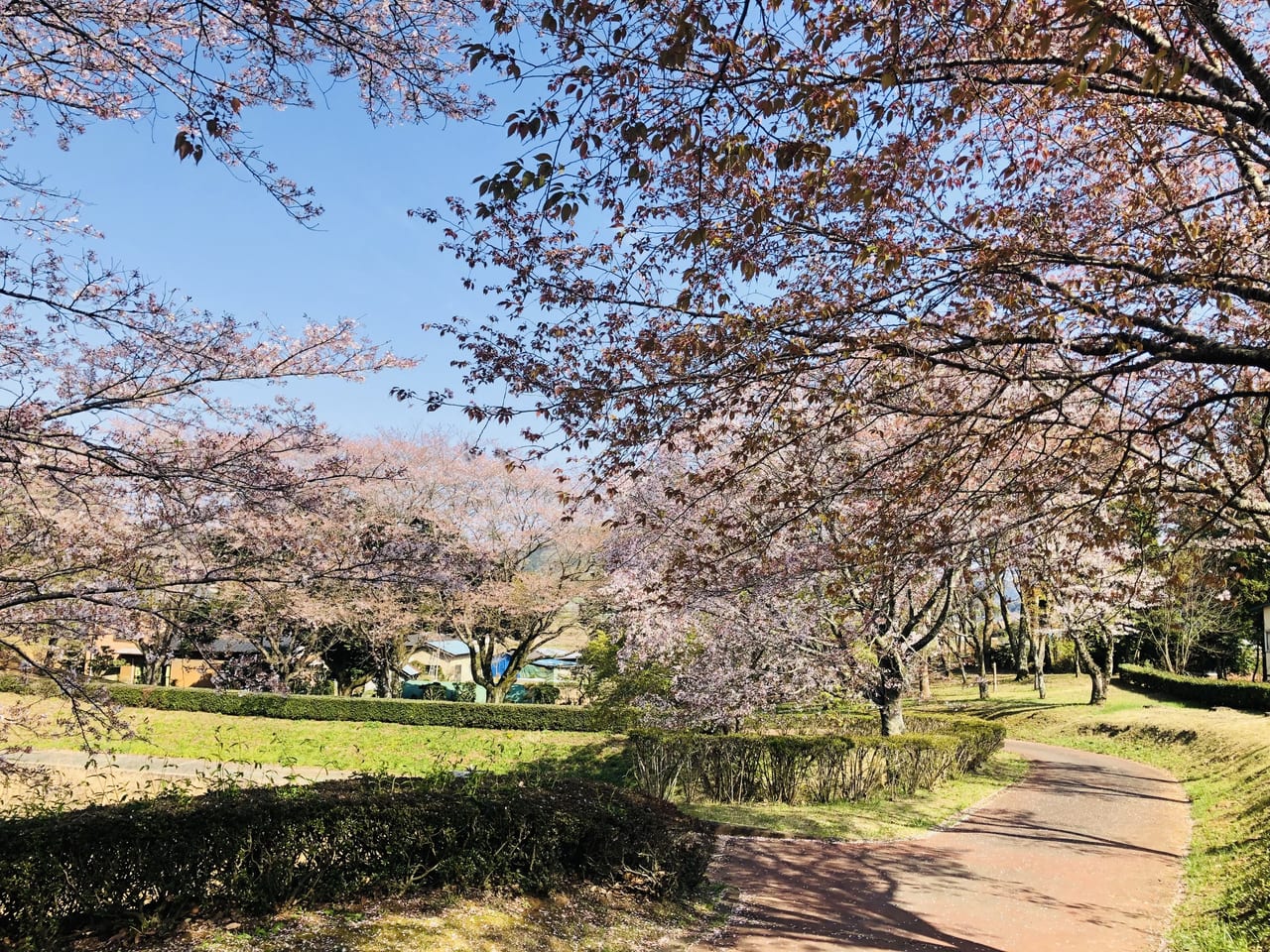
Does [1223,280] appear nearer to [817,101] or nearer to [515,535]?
[817,101]

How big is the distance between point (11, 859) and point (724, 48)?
5712 millimetres

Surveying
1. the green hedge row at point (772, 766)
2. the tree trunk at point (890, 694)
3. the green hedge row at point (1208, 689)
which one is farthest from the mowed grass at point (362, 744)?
the green hedge row at point (1208, 689)

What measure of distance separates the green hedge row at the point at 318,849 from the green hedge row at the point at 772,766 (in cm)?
480

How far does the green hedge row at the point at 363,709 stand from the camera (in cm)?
2102

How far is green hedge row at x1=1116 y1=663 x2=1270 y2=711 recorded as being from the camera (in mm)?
21562

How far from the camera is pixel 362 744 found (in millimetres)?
20812

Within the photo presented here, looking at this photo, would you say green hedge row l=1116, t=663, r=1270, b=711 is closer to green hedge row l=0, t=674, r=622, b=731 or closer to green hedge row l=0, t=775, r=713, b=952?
green hedge row l=0, t=674, r=622, b=731

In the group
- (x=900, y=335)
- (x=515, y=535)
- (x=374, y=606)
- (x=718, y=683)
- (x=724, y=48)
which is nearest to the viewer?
(x=724, y=48)

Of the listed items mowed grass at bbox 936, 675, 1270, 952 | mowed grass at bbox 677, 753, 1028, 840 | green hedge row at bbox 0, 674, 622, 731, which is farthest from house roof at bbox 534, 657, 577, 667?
mowed grass at bbox 677, 753, 1028, 840

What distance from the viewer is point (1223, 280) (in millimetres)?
4512

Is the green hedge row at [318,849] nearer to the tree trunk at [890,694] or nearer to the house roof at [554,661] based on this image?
the tree trunk at [890,694]

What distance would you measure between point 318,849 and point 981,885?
658cm

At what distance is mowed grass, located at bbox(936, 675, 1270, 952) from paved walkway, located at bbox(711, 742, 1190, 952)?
1.09 ft

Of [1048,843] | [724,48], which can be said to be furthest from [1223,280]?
[1048,843]
